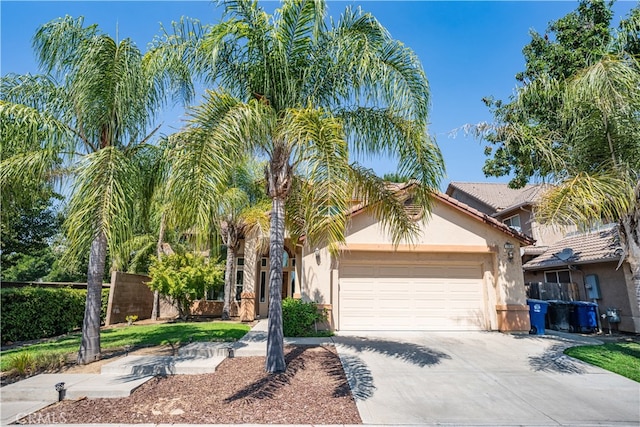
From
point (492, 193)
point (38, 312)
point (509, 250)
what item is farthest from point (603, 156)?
point (492, 193)

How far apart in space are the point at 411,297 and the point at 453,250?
7.31ft

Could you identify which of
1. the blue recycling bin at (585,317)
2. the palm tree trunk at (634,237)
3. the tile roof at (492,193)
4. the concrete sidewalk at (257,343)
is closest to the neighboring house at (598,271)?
the blue recycling bin at (585,317)

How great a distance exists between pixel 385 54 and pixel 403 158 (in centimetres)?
220

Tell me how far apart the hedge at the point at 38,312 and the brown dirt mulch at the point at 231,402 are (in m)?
7.41

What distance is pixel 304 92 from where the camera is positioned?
305 inches

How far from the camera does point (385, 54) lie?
7.35m

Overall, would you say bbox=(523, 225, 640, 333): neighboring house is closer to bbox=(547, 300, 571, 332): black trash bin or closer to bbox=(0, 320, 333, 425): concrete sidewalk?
bbox=(547, 300, 571, 332): black trash bin

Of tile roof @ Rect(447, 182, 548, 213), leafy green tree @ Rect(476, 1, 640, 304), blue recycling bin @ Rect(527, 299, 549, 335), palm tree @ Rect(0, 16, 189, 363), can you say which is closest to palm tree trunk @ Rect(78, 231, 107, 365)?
palm tree @ Rect(0, 16, 189, 363)

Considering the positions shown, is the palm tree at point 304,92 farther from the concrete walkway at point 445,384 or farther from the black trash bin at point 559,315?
the black trash bin at point 559,315

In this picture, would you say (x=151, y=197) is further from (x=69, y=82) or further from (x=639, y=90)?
(x=639, y=90)

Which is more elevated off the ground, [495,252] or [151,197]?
[151,197]

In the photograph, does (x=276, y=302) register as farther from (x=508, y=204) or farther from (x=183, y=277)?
(x=508, y=204)

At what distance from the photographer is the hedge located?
1084cm

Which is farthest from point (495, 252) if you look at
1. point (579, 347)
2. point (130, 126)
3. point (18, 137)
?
point (18, 137)
